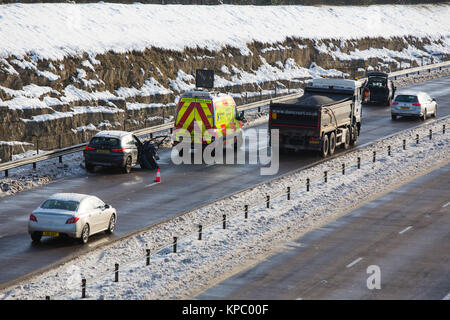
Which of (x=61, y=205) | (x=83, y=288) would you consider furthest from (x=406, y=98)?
(x=83, y=288)

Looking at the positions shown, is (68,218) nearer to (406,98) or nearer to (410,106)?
(410,106)

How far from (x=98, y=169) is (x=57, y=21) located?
81.0ft

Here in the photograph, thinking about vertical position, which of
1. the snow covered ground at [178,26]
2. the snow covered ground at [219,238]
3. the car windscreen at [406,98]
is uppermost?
the snow covered ground at [178,26]

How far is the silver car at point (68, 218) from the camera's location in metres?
23.5

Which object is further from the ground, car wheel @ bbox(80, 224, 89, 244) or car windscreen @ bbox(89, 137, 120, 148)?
car windscreen @ bbox(89, 137, 120, 148)

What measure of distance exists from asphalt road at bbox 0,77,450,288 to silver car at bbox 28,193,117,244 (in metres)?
0.40

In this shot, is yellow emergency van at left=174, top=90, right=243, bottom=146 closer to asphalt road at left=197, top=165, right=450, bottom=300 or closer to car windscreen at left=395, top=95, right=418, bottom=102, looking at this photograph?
asphalt road at left=197, top=165, right=450, bottom=300

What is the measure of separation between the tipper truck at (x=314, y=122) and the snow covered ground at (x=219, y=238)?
1.40 m

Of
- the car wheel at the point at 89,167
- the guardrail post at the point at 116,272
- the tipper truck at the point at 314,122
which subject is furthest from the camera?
the tipper truck at the point at 314,122

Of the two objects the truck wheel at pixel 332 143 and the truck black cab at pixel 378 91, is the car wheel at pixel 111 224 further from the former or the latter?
the truck black cab at pixel 378 91

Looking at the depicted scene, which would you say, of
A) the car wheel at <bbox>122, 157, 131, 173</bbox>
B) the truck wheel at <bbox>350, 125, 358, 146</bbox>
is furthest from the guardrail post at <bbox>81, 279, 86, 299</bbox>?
the truck wheel at <bbox>350, 125, 358, 146</bbox>

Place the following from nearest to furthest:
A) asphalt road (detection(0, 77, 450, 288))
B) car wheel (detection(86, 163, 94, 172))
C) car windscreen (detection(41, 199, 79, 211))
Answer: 1. asphalt road (detection(0, 77, 450, 288))
2. car windscreen (detection(41, 199, 79, 211))
3. car wheel (detection(86, 163, 94, 172))

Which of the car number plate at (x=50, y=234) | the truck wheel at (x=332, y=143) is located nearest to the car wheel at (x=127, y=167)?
the truck wheel at (x=332, y=143)

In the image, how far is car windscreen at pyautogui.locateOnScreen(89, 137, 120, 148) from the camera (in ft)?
111
